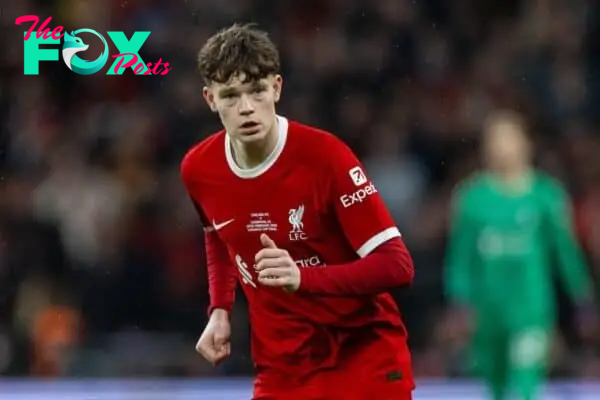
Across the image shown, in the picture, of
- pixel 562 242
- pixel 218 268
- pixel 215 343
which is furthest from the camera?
pixel 562 242

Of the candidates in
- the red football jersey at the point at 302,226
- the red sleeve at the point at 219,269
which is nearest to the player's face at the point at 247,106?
the red football jersey at the point at 302,226

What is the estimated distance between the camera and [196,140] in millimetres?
10109

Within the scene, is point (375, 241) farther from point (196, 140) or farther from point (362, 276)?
point (196, 140)

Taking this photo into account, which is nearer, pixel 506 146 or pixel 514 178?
pixel 506 146

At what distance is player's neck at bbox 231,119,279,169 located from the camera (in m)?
4.11

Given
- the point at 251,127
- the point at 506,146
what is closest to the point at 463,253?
the point at 506,146

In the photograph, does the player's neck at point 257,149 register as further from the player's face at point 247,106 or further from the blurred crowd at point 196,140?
the blurred crowd at point 196,140

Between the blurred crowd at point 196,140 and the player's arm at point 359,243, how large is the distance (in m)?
4.90

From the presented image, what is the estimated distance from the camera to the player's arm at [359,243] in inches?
153

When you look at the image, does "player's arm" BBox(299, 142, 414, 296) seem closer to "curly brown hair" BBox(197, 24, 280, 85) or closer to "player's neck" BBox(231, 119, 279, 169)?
"player's neck" BBox(231, 119, 279, 169)

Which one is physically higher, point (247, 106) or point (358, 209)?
point (247, 106)

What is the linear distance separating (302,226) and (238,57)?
0.50 meters

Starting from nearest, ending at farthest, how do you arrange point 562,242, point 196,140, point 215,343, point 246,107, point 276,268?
point 276,268 → point 246,107 → point 215,343 → point 562,242 → point 196,140

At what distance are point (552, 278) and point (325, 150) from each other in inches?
228
